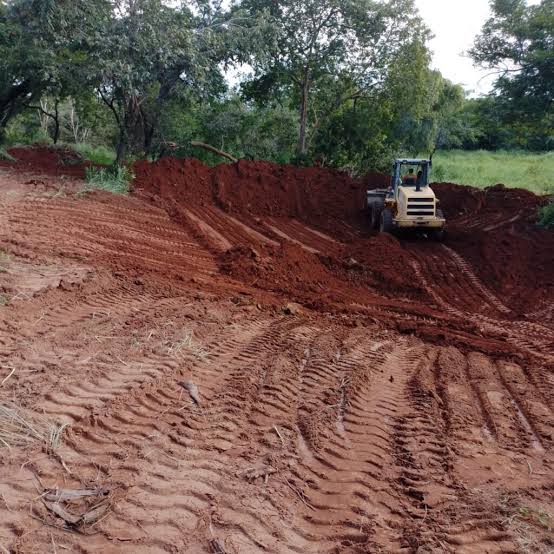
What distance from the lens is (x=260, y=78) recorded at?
23672 mm

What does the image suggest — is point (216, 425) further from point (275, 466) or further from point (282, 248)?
point (282, 248)

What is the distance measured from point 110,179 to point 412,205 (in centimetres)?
876

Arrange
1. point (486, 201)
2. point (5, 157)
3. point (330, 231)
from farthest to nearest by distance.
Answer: point (486, 201), point (5, 157), point (330, 231)

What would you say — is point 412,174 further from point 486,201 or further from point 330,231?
point 486,201

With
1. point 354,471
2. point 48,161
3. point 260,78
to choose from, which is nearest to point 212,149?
point 260,78

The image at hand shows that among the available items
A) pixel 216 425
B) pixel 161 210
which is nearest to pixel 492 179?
pixel 161 210

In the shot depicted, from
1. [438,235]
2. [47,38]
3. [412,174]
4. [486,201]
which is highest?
[47,38]

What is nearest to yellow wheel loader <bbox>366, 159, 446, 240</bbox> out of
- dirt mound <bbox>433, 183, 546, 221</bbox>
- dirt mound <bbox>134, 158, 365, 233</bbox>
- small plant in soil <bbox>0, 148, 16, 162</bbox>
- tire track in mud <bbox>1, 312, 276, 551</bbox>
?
dirt mound <bbox>134, 158, 365, 233</bbox>

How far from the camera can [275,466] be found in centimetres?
362

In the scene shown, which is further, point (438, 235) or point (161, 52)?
point (161, 52)

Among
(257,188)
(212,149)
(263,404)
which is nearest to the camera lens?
(263,404)

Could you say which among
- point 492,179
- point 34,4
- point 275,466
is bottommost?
point 275,466

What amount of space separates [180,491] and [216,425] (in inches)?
32.3

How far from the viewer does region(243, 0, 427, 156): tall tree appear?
21938 mm
